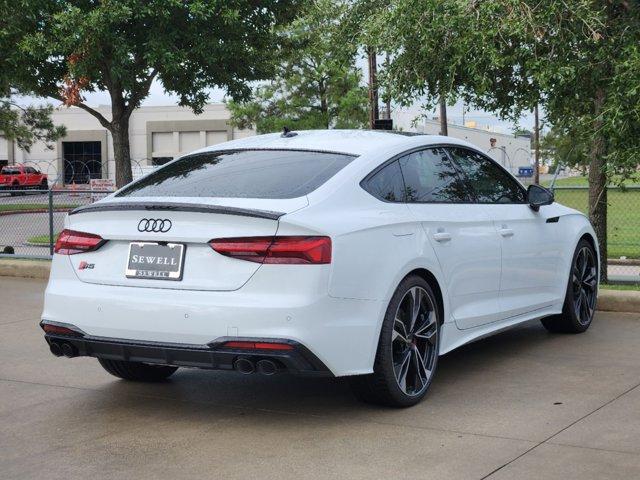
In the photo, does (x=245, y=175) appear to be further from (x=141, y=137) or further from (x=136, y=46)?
(x=141, y=137)

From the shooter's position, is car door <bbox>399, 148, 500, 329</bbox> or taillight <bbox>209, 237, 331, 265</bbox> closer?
taillight <bbox>209, 237, 331, 265</bbox>

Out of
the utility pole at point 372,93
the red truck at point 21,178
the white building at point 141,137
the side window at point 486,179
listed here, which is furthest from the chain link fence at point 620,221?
the white building at point 141,137

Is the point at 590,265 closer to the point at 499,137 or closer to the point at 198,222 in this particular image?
the point at 198,222

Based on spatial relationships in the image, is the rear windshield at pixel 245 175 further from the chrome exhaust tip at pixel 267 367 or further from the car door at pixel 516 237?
the car door at pixel 516 237

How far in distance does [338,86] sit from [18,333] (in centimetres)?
3694

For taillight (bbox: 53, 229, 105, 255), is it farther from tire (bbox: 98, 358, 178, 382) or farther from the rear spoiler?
tire (bbox: 98, 358, 178, 382)

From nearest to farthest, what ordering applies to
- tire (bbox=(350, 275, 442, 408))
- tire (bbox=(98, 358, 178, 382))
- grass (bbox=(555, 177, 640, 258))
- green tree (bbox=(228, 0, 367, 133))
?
tire (bbox=(350, 275, 442, 408)) → tire (bbox=(98, 358, 178, 382)) → grass (bbox=(555, 177, 640, 258)) → green tree (bbox=(228, 0, 367, 133))

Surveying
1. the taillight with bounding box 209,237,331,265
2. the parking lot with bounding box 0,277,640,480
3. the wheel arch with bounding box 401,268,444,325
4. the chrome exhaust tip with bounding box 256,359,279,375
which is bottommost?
the parking lot with bounding box 0,277,640,480

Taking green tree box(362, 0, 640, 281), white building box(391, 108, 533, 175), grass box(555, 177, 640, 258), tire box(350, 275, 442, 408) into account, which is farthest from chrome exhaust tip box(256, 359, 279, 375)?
white building box(391, 108, 533, 175)

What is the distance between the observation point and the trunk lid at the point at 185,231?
5312 mm

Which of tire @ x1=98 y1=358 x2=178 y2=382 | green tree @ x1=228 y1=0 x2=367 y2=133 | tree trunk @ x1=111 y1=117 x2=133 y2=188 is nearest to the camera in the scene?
tire @ x1=98 y1=358 x2=178 y2=382

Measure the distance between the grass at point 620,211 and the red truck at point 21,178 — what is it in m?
49.7

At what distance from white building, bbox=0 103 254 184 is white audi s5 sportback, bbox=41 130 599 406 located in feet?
222

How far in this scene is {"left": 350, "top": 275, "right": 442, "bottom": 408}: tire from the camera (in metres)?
5.68
